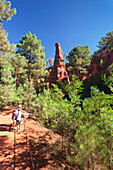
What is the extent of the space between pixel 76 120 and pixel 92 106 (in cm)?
69

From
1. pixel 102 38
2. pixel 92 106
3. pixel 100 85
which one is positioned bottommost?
pixel 92 106

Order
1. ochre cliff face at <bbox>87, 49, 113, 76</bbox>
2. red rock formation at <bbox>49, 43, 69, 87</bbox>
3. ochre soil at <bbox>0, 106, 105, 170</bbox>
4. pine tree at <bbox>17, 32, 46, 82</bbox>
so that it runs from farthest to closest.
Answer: ochre cliff face at <bbox>87, 49, 113, 76</bbox>
red rock formation at <bbox>49, 43, 69, 87</bbox>
pine tree at <bbox>17, 32, 46, 82</bbox>
ochre soil at <bbox>0, 106, 105, 170</bbox>

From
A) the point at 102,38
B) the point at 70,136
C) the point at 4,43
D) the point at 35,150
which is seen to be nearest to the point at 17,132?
the point at 35,150

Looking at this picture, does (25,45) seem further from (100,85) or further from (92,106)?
(92,106)

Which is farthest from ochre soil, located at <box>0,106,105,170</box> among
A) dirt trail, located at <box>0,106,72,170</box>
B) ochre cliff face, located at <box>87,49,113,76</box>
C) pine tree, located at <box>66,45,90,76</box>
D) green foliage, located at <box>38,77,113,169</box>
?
pine tree, located at <box>66,45,90,76</box>

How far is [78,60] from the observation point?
94.3ft

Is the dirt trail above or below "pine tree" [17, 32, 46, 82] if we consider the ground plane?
below

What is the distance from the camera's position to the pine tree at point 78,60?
1132 inches

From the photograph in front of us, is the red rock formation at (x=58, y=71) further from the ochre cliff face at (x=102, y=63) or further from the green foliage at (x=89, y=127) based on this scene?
the green foliage at (x=89, y=127)

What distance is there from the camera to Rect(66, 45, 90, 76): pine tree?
28.8 metres

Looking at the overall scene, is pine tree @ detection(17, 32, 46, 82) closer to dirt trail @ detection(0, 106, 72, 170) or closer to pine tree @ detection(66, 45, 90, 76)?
pine tree @ detection(66, 45, 90, 76)

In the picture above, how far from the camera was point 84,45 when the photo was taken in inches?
1266

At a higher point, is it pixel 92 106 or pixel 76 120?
pixel 92 106

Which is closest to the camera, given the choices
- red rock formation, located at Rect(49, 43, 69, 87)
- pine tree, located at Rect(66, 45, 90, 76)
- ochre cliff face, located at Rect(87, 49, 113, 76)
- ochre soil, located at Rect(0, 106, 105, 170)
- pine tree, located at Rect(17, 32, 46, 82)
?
ochre soil, located at Rect(0, 106, 105, 170)
